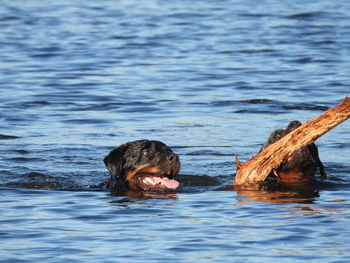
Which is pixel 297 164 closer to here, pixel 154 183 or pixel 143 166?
pixel 154 183

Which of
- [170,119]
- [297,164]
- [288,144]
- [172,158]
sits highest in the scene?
[288,144]

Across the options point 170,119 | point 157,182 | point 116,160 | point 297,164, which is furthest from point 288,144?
point 170,119

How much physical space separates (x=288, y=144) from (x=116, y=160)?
75.9 inches

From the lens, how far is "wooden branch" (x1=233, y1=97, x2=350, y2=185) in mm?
10477

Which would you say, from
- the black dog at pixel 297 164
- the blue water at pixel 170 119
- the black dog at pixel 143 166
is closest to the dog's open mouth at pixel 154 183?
the black dog at pixel 143 166

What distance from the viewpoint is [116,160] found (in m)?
11.4

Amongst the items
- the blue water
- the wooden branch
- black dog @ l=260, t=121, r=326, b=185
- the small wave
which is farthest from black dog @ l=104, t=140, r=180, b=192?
the small wave

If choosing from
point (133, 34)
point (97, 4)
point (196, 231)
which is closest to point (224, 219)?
point (196, 231)

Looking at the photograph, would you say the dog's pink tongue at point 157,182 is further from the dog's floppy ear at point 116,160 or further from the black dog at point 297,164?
the black dog at point 297,164

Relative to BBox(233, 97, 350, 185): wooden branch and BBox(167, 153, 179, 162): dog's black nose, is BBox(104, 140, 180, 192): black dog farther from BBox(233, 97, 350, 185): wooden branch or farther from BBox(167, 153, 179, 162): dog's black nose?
BBox(233, 97, 350, 185): wooden branch

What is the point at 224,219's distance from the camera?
9891mm

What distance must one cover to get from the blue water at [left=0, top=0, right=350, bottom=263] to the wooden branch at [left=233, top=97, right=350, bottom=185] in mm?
284

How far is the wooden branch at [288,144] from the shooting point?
10477 millimetres

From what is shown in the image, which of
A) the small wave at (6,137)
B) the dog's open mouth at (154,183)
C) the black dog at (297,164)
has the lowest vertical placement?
the small wave at (6,137)
